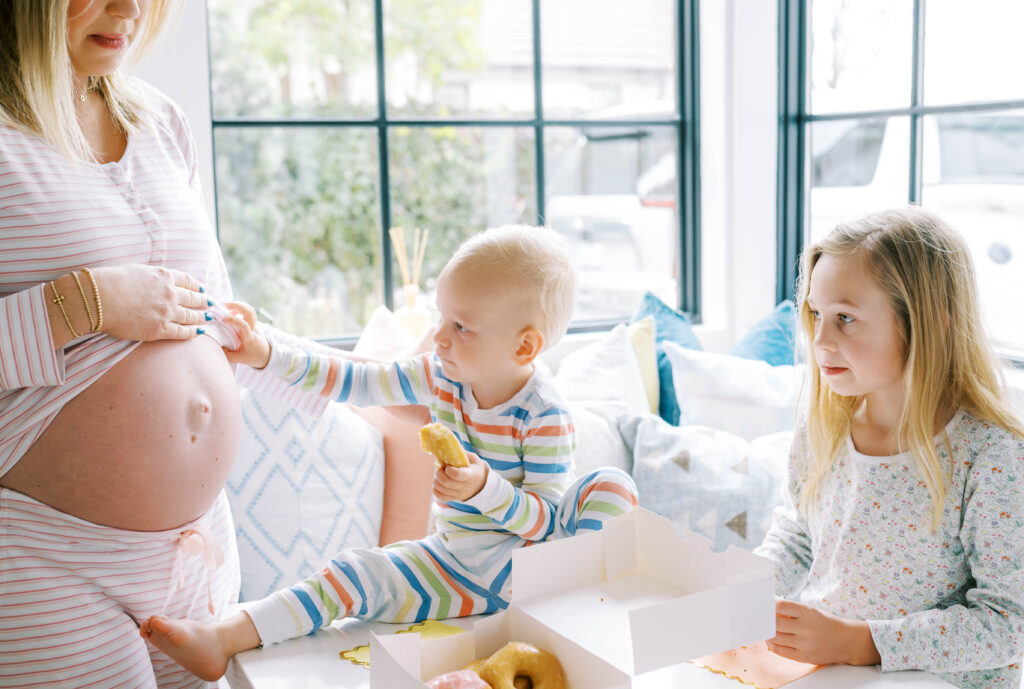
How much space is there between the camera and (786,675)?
1164mm

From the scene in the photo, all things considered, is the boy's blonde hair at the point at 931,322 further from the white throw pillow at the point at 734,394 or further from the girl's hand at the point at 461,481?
the white throw pillow at the point at 734,394

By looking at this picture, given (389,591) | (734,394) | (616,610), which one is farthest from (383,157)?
(616,610)

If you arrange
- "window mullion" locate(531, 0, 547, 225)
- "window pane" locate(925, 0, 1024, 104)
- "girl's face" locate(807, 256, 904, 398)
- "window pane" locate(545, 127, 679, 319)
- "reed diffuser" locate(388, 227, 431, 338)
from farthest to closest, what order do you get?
"window pane" locate(545, 127, 679, 319) → "window mullion" locate(531, 0, 547, 225) → "reed diffuser" locate(388, 227, 431, 338) → "window pane" locate(925, 0, 1024, 104) → "girl's face" locate(807, 256, 904, 398)

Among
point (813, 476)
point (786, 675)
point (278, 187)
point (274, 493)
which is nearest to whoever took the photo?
point (786, 675)

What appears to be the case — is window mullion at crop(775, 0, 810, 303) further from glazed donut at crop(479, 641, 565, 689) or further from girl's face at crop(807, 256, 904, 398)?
glazed donut at crop(479, 641, 565, 689)

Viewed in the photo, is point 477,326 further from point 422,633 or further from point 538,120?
point 538,120

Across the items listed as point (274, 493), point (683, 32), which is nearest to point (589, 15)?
point (683, 32)

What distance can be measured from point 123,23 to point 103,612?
2.68 feet

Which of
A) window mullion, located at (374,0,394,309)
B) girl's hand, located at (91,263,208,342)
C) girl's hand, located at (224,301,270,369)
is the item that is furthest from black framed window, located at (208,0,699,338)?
girl's hand, located at (91,263,208,342)

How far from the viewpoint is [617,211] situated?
309cm

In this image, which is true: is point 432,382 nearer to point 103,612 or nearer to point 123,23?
point 103,612

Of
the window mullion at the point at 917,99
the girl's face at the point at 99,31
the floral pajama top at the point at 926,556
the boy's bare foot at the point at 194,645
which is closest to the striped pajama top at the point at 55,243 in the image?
the girl's face at the point at 99,31

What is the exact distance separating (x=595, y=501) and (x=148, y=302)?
67 cm

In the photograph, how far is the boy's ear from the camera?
1384 mm
